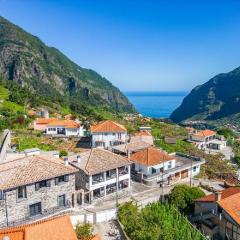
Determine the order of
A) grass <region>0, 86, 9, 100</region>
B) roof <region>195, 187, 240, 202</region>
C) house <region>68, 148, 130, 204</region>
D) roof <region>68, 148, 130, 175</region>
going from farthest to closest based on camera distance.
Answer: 1. grass <region>0, 86, 9, 100</region>
2. roof <region>68, 148, 130, 175</region>
3. house <region>68, 148, 130, 204</region>
4. roof <region>195, 187, 240, 202</region>

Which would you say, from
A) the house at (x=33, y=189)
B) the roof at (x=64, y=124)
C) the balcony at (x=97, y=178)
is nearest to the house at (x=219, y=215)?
the balcony at (x=97, y=178)

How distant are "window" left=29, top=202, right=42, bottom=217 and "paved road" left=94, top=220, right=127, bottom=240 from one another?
19.1 feet

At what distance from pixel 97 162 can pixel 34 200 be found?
919cm

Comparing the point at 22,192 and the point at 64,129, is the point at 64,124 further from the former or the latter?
the point at 22,192

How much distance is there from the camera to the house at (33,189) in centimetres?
3183

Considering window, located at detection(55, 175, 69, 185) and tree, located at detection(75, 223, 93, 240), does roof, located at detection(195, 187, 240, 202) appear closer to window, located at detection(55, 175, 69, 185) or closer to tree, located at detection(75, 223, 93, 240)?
tree, located at detection(75, 223, 93, 240)

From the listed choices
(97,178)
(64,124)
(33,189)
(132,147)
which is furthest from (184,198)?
(64,124)

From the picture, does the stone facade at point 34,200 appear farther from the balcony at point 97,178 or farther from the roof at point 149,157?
the roof at point 149,157

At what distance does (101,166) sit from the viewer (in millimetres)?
39250

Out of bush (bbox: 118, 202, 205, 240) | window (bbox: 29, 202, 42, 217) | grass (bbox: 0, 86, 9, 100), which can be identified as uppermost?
grass (bbox: 0, 86, 9, 100)

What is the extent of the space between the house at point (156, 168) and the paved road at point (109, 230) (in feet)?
38.4

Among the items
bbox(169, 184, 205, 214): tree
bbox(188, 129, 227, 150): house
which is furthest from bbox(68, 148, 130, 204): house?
bbox(188, 129, 227, 150): house

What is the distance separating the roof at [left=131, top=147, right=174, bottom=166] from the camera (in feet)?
152

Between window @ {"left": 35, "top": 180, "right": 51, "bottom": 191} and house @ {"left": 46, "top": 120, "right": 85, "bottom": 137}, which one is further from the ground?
house @ {"left": 46, "top": 120, "right": 85, "bottom": 137}
